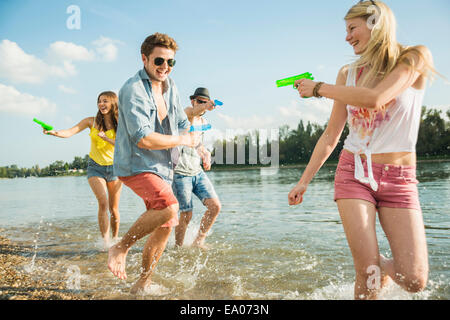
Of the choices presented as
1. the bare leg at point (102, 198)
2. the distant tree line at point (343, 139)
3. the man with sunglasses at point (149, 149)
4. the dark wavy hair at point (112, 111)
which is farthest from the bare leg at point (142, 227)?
the distant tree line at point (343, 139)

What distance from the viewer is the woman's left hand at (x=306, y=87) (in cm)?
265

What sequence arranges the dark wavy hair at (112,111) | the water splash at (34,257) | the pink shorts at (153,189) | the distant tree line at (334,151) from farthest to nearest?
the distant tree line at (334,151) → the dark wavy hair at (112,111) → the water splash at (34,257) → the pink shorts at (153,189)

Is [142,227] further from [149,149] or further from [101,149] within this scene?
[101,149]

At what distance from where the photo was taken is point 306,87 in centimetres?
270

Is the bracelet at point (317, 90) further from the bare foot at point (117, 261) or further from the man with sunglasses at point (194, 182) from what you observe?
the man with sunglasses at point (194, 182)

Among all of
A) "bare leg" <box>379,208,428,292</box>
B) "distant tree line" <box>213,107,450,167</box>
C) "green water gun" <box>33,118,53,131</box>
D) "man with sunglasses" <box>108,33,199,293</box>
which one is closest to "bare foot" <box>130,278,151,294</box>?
"man with sunglasses" <box>108,33,199,293</box>

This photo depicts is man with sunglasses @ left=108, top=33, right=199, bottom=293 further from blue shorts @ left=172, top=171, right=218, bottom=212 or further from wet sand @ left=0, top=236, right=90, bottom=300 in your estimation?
blue shorts @ left=172, top=171, right=218, bottom=212

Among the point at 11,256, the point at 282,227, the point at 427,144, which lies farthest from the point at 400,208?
the point at 427,144

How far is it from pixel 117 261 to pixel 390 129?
2619mm

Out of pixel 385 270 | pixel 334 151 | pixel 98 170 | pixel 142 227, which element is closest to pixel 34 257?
pixel 98 170

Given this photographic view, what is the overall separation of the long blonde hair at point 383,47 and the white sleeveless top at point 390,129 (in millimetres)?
202

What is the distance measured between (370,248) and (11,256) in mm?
5165

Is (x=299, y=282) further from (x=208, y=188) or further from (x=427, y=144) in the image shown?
(x=427, y=144)

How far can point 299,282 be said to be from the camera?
152 inches
